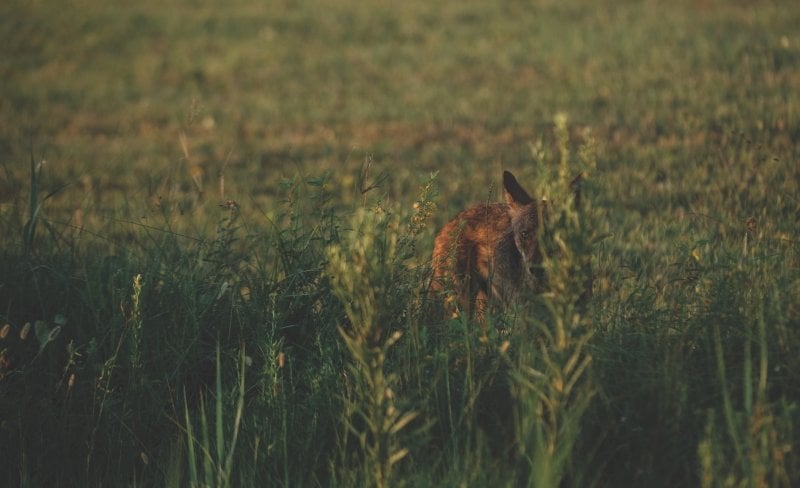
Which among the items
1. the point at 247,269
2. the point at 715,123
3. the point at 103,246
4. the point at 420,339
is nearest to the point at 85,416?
the point at 247,269

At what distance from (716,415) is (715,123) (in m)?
4.85

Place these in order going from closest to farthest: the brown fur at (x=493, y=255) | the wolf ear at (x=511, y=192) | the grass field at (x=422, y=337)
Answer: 1. the grass field at (x=422, y=337)
2. the brown fur at (x=493, y=255)
3. the wolf ear at (x=511, y=192)

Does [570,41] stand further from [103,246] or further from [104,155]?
[103,246]

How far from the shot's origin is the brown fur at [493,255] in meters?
4.04

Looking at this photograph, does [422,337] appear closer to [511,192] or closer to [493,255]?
[493,255]

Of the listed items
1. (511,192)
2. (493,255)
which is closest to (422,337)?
(493,255)

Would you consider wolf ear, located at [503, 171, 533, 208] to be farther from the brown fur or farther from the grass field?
the grass field

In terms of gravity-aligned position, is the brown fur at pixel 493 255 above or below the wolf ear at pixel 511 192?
below

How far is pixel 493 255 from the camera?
420cm

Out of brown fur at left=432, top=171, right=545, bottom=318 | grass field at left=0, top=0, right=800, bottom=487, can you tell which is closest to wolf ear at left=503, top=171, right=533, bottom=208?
brown fur at left=432, top=171, right=545, bottom=318

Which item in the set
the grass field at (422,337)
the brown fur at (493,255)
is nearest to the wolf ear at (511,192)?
the brown fur at (493,255)

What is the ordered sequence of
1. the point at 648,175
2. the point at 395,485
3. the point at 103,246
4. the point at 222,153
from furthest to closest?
the point at 222,153, the point at 648,175, the point at 103,246, the point at 395,485

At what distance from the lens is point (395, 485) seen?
2.88 meters

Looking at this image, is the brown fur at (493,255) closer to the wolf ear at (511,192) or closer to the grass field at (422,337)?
the wolf ear at (511,192)
